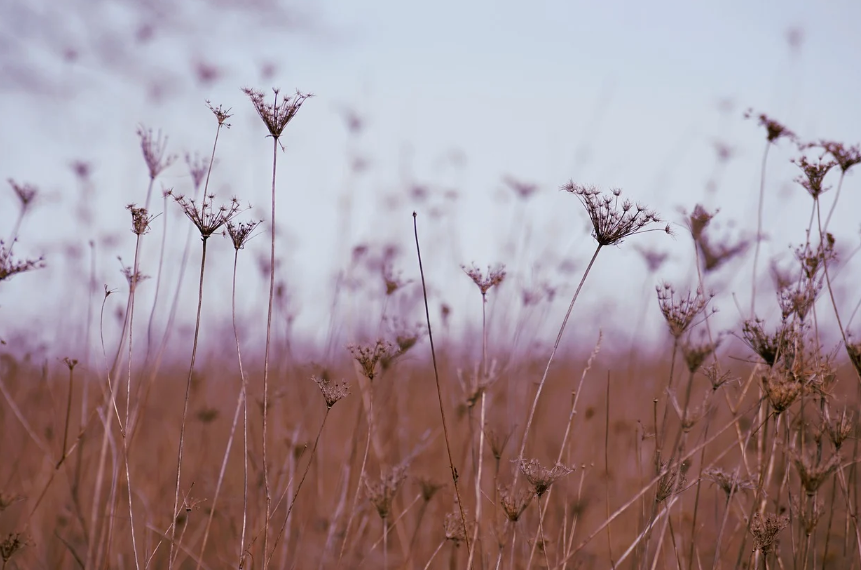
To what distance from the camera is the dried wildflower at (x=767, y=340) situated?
2.11 meters

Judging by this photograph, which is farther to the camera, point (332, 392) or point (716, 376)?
point (716, 376)

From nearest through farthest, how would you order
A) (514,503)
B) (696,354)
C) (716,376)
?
1. (514,503)
2. (716,376)
3. (696,354)

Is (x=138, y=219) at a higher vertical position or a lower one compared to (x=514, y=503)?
higher

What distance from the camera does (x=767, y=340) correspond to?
7.10ft

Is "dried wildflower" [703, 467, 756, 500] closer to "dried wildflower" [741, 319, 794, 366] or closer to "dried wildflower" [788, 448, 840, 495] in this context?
"dried wildflower" [788, 448, 840, 495]

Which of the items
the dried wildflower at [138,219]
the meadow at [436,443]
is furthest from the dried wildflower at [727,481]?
the dried wildflower at [138,219]

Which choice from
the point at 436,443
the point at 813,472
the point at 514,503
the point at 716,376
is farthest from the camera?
the point at 436,443

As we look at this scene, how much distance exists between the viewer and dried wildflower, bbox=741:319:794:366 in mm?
2109

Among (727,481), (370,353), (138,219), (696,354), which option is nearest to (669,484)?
(727,481)

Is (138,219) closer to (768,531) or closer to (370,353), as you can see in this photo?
(370,353)

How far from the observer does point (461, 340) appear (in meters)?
4.80

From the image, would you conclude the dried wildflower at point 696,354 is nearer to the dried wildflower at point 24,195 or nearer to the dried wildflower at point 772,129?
the dried wildflower at point 772,129

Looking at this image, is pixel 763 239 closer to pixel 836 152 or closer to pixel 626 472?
pixel 836 152

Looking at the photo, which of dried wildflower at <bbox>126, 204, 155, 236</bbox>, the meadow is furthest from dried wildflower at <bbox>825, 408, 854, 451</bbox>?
dried wildflower at <bbox>126, 204, 155, 236</bbox>
